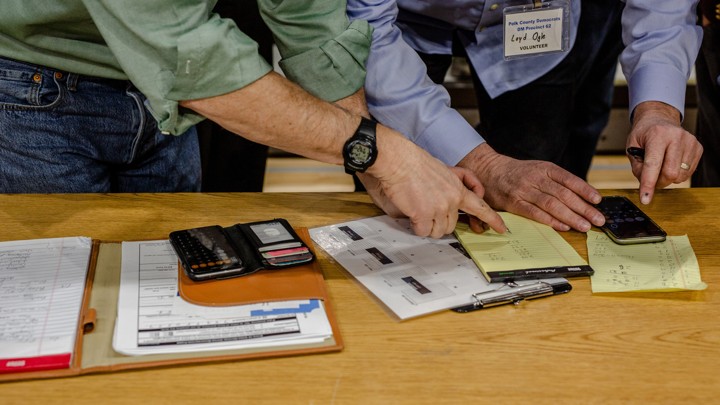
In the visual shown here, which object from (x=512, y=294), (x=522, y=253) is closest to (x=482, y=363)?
(x=512, y=294)

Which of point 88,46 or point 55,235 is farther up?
point 88,46

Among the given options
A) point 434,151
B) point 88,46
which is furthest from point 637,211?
point 88,46

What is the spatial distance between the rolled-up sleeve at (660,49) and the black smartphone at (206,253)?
0.89m

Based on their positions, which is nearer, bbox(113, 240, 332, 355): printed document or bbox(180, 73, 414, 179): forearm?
bbox(113, 240, 332, 355): printed document

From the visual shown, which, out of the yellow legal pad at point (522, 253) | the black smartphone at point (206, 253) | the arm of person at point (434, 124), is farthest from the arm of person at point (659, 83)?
the black smartphone at point (206, 253)

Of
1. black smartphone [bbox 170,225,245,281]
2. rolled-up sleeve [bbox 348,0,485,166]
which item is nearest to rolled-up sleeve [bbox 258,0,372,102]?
rolled-up sleeve [bbox 348,0,485,166]

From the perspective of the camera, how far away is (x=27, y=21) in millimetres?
1152

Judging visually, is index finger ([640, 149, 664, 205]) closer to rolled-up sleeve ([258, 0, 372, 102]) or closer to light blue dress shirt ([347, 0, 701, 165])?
light blue dress shirt ([347, 0, 701, 165])

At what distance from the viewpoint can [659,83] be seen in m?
1.50

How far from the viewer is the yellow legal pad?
42.8 inches

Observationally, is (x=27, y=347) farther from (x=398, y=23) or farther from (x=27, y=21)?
(x=398, y=23)

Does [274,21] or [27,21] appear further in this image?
[274,21]

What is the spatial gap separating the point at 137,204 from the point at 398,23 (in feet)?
2.28

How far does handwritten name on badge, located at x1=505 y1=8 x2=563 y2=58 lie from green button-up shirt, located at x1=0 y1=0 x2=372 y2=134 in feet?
1.31
